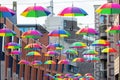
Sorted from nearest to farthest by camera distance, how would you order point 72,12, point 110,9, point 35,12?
point 110,9
point 72,12
point 35,12

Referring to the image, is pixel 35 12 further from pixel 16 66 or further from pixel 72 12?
pixel 16 66

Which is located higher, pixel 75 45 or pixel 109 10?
pixel 109 10

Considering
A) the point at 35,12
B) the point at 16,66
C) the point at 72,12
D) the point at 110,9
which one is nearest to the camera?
the point at 110,9

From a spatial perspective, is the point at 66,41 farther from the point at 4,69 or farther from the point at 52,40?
the point at 4,69

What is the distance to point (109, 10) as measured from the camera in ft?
80.3

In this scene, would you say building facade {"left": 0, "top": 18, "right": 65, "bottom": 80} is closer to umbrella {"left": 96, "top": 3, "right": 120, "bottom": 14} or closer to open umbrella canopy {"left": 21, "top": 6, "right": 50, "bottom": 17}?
open umbrella canopy {"left": 21, "top": 6, "right": 50, "bottom": 17}

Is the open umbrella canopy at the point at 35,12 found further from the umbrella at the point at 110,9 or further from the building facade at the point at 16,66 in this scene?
the building facade at the point at 16,66

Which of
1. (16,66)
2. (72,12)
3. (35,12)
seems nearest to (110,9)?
(72,12)

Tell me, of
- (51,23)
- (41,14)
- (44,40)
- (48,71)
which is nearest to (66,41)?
(51,23)

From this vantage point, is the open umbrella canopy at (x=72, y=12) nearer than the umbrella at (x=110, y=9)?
No

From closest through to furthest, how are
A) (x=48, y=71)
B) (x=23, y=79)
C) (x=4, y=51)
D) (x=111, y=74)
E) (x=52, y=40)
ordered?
(x=4, y=51)
(x=23, y=79)
(x=111, y=74)
(x=48, y=71)
(x=52, y=40)

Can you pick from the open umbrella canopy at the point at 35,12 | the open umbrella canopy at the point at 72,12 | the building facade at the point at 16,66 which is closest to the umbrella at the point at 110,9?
the open umbrella canopy at the point at 72,12

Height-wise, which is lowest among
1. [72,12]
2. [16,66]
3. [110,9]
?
[16,66]

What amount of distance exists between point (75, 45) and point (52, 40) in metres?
58.5
